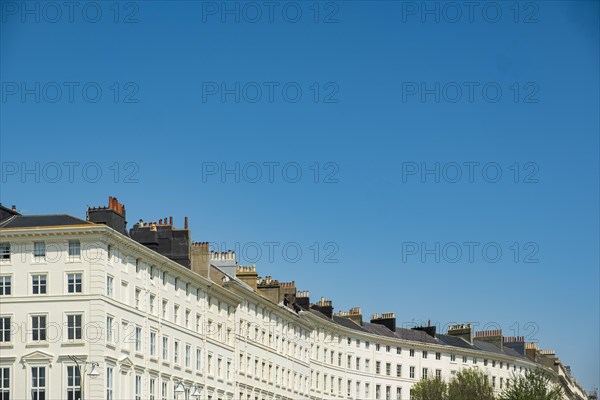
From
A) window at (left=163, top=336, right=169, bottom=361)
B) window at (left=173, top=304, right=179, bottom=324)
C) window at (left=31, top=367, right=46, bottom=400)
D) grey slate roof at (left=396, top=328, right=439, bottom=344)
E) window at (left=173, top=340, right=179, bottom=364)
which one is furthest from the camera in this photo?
grey slate roof at (left=396, top=328, right=439, bottom=344)

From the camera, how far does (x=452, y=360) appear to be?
484 feet

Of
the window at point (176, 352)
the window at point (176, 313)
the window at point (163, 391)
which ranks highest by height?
the window at point (176, 313)

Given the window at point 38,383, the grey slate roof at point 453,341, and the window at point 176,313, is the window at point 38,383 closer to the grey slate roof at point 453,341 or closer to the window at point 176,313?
the window at point 176,313

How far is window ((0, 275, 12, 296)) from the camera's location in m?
76.1

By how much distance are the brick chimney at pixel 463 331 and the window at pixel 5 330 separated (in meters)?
91.5

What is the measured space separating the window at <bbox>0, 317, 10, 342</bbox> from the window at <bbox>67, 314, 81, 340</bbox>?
4.03m

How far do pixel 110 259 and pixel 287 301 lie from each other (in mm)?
44092

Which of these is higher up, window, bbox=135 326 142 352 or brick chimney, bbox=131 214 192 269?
brick chimney, bbox=131 214 192 269

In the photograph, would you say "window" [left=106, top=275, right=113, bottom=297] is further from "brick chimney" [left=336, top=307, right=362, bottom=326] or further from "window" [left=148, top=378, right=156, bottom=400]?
"brick chimney" [left=336, top=307, right=362, bottom=326]

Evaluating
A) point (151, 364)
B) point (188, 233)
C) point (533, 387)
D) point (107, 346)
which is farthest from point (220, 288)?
point (533, 387)

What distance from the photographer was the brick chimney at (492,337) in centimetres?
16341

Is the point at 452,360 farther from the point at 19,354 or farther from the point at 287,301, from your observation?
the point at 19,354

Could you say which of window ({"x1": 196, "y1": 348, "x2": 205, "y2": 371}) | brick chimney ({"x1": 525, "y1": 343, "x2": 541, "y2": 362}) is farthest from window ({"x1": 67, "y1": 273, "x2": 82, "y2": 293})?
brick chimney ({"x1": 525, "y1": 343, "x2": 541, "y2": 362})

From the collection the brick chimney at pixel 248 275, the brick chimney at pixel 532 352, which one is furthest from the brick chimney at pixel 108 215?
the brick chimney at pixel 532 352
